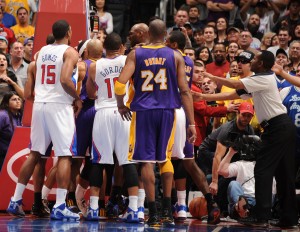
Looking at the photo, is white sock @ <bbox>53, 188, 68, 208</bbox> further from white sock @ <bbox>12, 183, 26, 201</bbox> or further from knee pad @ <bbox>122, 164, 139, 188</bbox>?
knee pad @ <bbox>122, 164, 139, 188</bbox>

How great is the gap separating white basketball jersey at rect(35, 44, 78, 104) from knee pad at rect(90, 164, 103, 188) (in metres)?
0.95

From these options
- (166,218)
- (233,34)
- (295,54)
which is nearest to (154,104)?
(166,218)

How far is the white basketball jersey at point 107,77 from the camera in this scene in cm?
1302

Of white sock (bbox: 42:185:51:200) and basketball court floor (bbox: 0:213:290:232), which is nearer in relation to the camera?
basketball court floor (bbox: 0:213:290:232)

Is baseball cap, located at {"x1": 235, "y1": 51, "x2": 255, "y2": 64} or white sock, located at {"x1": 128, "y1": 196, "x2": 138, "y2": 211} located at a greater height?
baseball cap, located at {"x1": 235, "y1": 51, "x2": 255, "y2": 64}

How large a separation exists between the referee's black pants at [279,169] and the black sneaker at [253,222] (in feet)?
0.22

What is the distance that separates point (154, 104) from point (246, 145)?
223 cm

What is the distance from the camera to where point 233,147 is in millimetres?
13734

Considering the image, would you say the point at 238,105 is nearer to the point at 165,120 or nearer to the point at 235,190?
the point at 235,190

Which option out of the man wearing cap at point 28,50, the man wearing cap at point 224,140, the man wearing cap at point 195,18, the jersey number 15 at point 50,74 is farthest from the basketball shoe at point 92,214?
the man wearing cap at point 195,18

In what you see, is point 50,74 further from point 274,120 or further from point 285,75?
point 285,75

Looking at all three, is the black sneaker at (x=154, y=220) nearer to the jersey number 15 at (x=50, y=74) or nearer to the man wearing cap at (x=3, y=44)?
the jersey number 15 at (x=50, y=74)

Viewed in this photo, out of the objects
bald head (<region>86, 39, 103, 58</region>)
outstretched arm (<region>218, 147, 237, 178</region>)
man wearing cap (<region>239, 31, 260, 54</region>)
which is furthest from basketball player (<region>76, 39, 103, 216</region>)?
man wearing cap (<region>239, 31, 260, 54</region>)

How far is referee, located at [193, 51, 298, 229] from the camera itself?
12.5m
